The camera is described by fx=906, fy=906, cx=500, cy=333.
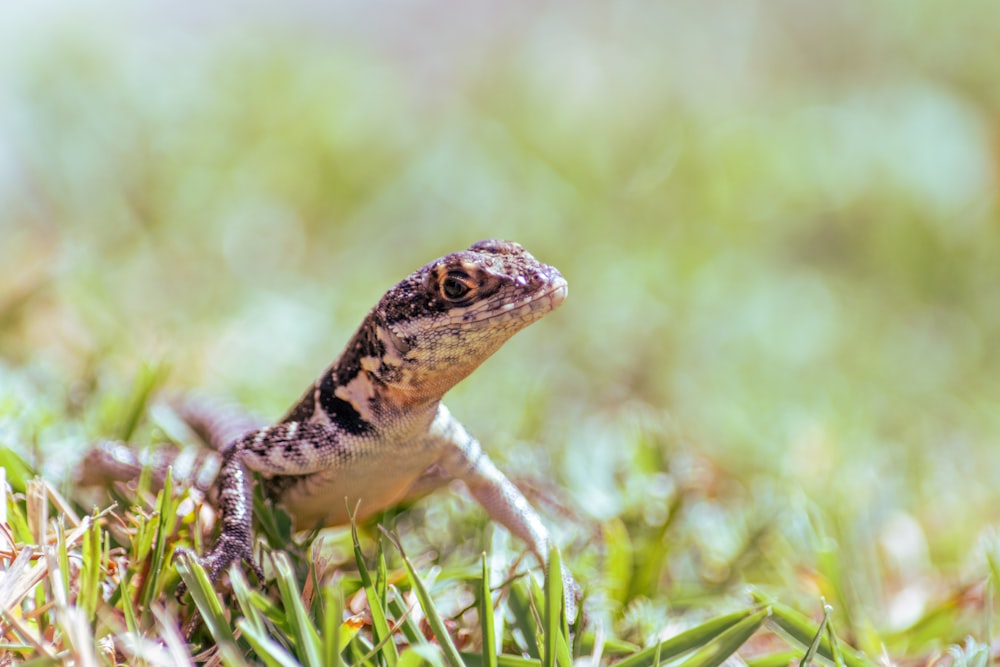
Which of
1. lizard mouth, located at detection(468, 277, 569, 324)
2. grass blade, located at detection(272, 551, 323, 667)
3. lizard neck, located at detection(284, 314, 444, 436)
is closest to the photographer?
grass blade, located at detection(272, 551, 323, 667)

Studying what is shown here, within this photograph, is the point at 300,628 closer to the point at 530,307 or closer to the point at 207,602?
the point at 207,602

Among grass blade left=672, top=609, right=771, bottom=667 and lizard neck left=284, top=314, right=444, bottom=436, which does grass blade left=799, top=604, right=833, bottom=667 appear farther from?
lizard neck left=284, top=314, right=444, bottom=436

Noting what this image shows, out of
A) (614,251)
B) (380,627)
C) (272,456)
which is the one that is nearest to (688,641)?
(380,627)

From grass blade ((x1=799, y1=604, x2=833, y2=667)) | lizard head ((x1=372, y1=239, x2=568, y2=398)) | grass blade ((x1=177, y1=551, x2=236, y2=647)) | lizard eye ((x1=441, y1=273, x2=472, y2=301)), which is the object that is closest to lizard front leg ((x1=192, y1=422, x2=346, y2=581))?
lizard head ((x1=372, y1=239, x2=568, y2=398))

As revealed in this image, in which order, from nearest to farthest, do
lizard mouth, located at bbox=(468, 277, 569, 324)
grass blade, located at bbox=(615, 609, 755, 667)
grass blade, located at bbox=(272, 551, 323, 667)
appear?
grass blade, located at bbox=(272, 551, 323, 667)
grass blade, located at bbox=(615, 609, 755, 667)
lizard mouth, located at bbox=(468, 277, 569, 324)

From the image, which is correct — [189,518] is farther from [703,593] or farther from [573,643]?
[703,593]

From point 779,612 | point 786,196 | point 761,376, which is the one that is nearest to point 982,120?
point 786,196

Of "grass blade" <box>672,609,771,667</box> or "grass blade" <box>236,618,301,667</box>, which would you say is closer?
"grass blade" <box>236,618,301,667</box>

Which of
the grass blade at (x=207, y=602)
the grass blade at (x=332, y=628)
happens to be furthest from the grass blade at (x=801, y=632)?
the grass blade at (x=207, y=602)
